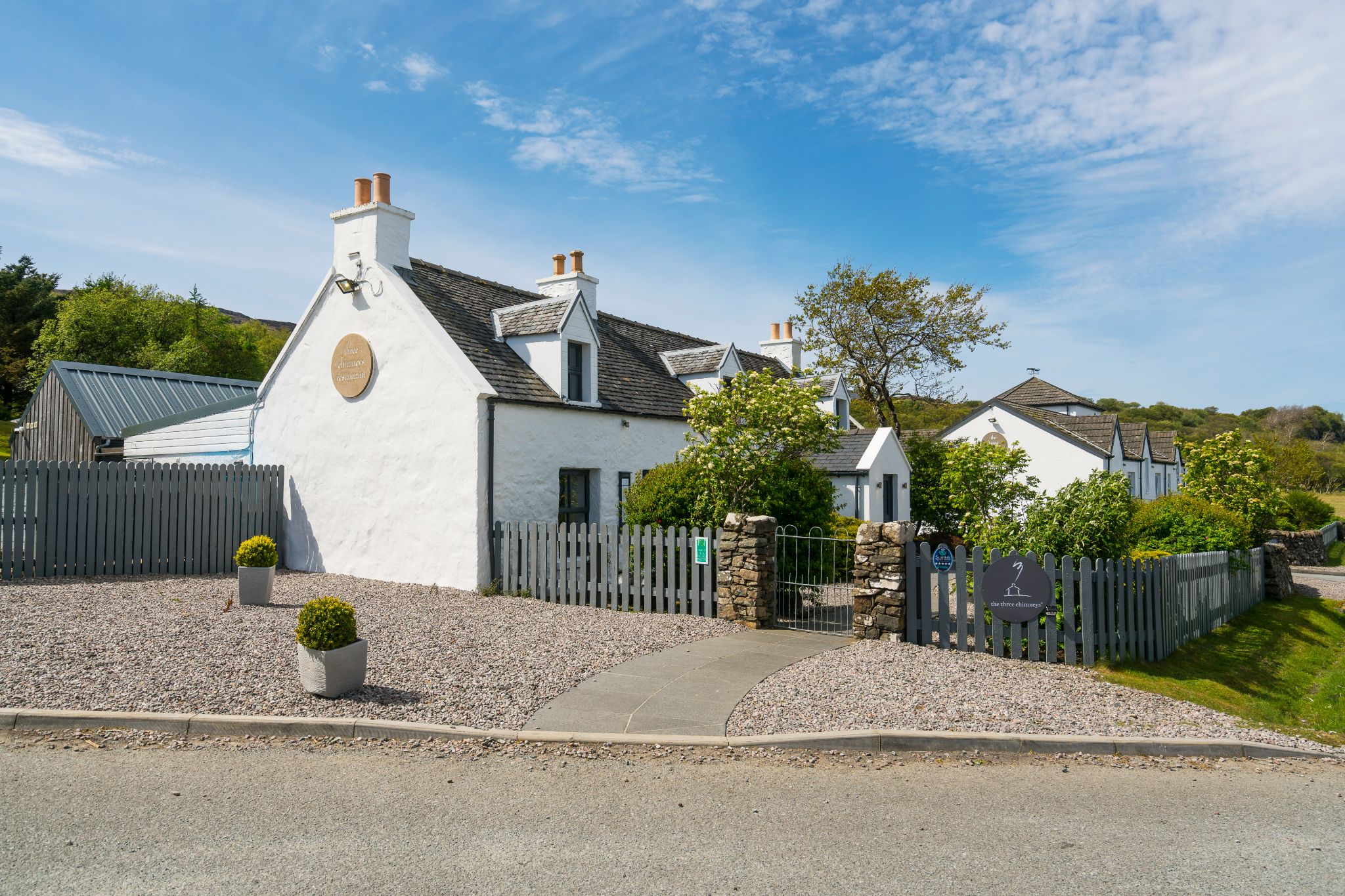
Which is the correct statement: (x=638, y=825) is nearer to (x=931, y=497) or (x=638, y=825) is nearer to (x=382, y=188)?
(x=382, y=188)

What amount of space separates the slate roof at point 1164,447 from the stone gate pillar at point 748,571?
44534 millimetres

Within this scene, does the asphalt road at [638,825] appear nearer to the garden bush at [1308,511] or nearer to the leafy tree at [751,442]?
the leafy tree at [751,442]

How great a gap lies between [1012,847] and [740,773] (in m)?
2.03

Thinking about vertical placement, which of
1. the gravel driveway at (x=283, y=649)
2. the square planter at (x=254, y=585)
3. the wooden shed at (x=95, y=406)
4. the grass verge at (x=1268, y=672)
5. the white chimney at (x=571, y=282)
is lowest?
the grass verge at (x=1268, y=672)

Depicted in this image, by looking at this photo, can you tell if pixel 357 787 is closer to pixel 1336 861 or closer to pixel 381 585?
pixel 1336 861

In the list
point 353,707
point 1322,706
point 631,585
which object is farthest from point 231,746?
point 1322,706

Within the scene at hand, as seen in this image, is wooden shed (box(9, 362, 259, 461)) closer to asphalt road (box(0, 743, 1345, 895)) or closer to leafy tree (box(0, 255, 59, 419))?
asphalt road (box(0, 743, 1345, 895))

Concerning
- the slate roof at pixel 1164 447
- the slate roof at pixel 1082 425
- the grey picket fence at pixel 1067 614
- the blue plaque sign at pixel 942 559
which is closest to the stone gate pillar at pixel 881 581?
the grey picket fence at pixel 1067 614

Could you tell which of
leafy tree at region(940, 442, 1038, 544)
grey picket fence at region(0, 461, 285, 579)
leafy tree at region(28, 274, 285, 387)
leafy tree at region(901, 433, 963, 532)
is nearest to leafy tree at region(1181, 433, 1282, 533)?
leafy tree at region(940, 442, 1038, 544)

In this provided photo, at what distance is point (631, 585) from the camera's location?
535 inches

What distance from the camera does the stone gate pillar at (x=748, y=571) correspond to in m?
12.3

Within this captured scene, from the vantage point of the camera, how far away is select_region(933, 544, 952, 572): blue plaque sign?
10773 millimetres

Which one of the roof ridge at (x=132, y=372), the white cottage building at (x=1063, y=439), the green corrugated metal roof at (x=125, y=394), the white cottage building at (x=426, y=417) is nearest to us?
the white cottage building at (x=426, y=417)

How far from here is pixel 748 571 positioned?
1239 centimetres
